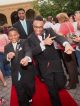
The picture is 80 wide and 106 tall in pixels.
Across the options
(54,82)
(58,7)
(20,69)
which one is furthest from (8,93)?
(58,7)

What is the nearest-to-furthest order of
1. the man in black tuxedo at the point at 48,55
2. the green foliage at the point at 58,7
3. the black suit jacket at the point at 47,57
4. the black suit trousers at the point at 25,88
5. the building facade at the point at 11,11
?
the man in black tuxedo at the point at 48,55 → the black suit jacket at the point at 47,57 → the black suit trousers at the point at 25,88 → the green foliage at the point at 58,7 → the building facade at the point at 11,11

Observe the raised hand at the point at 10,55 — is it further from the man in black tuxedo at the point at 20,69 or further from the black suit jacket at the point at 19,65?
the black suit jacket at the point at 19,65

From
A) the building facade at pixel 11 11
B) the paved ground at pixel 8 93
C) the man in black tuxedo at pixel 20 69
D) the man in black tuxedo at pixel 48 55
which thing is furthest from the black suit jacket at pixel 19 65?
the building facade at pixel 11 11

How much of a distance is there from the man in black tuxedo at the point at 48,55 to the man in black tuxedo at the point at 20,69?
202mm

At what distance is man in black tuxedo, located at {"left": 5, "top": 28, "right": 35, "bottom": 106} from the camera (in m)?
5.30

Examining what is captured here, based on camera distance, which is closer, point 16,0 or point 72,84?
point 72,84

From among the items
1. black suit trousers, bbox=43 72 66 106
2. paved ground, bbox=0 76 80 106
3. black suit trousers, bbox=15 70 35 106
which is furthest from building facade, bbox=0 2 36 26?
black suit trousers, bbox=43 72 66 106

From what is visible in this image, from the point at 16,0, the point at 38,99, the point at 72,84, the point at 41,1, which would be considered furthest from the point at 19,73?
the point at 16,0

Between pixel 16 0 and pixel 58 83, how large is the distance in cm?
3978

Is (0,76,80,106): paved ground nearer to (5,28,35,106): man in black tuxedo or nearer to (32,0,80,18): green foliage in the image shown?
(5,28,35,106): man in black tuxedo

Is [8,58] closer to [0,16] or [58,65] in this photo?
[58,65]

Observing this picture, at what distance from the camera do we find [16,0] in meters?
44.2

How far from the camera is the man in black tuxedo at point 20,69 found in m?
5.30

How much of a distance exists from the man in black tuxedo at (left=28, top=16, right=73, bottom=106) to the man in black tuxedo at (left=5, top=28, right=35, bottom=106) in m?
0.20
